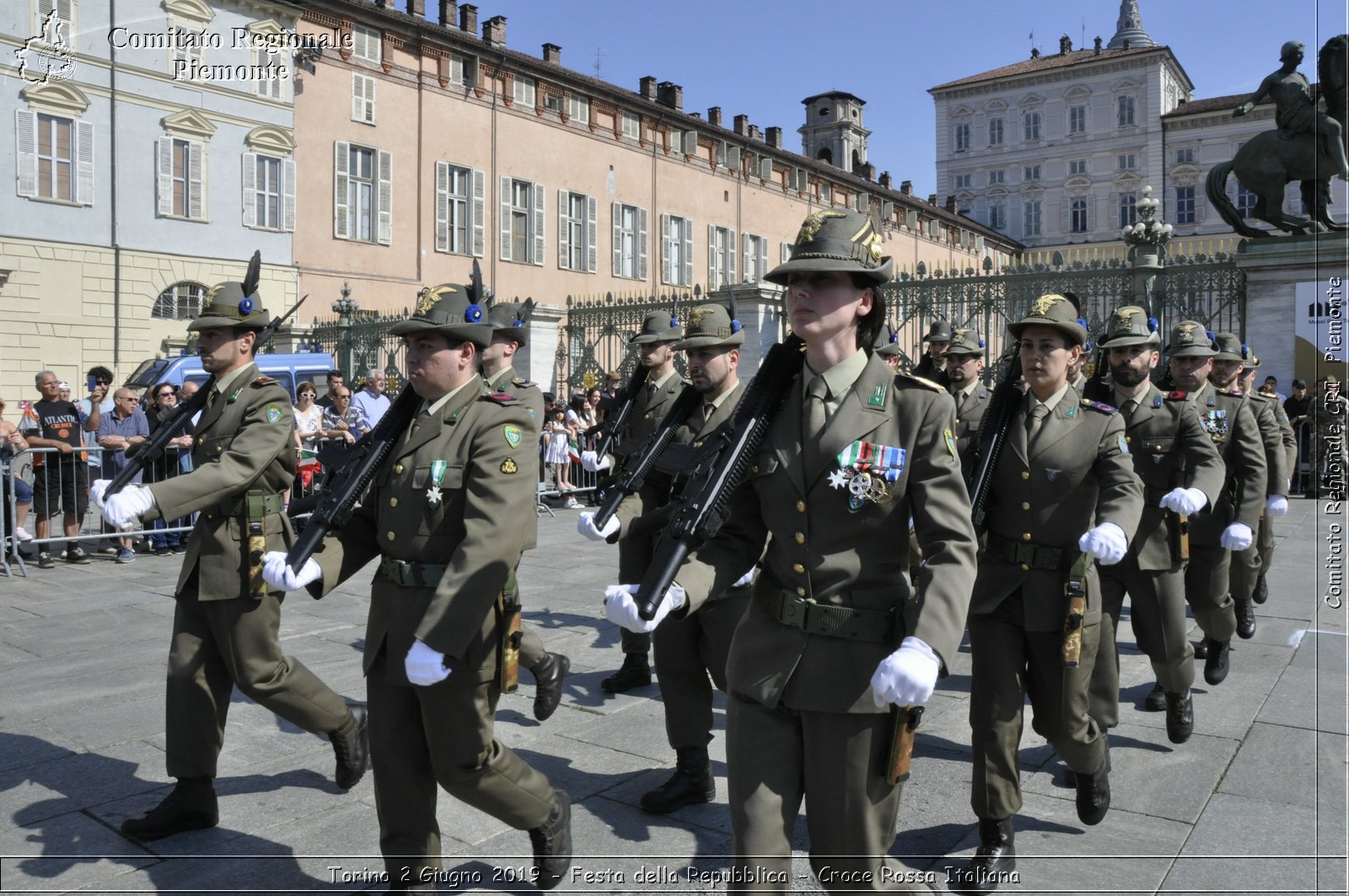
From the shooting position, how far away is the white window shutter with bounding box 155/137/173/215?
80.6ft

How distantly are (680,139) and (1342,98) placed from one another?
88.2ft

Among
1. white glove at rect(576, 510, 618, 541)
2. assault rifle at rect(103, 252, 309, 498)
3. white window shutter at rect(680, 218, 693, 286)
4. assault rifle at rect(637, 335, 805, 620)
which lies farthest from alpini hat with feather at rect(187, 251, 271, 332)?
white window shutter at rect(680, 218, 693, 286)

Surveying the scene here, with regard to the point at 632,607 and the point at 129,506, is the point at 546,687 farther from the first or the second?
the point at 632,607

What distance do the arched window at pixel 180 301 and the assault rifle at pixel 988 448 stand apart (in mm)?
24042

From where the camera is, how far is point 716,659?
4.66 metres

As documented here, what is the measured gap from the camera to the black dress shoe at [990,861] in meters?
3.75

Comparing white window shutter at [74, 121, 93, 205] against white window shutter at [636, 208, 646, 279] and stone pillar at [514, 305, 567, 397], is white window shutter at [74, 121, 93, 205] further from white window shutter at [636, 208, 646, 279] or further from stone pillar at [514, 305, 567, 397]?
white window shutter at [636, 208, 646, 279]

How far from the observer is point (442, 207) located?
31031 millimetres

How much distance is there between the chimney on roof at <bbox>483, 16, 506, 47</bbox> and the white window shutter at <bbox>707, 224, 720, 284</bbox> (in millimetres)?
10832

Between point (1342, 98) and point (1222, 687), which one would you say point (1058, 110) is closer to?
point (1342, 98)

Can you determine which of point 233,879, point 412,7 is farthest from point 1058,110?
point 233,879

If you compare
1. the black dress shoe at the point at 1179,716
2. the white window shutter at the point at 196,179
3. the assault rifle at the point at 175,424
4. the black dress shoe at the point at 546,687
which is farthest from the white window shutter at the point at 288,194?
the black dress shoe at the point at 1179,716

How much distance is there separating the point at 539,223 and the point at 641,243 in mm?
5139

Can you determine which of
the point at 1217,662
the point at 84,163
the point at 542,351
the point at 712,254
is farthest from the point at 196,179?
the point at 1217,662
